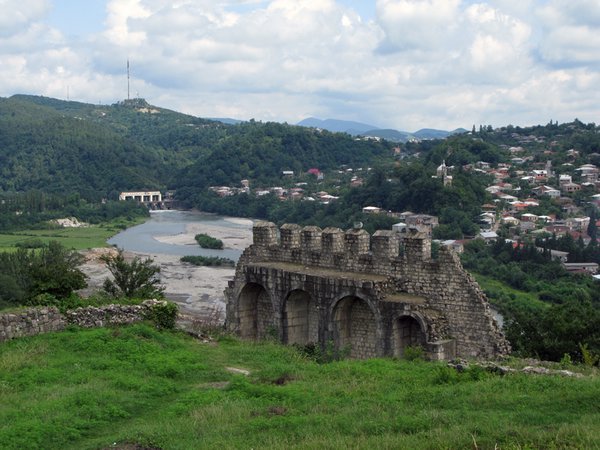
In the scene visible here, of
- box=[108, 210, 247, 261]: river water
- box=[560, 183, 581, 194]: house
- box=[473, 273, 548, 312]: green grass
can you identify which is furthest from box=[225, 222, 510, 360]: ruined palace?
box=[560, 183, 581, 194]: house

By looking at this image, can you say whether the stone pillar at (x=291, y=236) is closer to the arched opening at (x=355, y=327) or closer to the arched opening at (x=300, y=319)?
the arched opening at (x=300, y=319)

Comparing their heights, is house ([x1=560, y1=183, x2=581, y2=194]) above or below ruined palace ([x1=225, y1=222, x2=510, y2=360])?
above

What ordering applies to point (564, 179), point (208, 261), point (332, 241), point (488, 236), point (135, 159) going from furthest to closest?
point (135, 159) → point (564, 179) → point (208, 261) → point (488, 236) → point (332, 241)

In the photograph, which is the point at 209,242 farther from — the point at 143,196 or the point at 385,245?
the point at 385,245

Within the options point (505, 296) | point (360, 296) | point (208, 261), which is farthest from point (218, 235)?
point (360, 296)

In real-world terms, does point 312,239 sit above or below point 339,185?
above

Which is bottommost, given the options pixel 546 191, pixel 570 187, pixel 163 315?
pixel 163 315

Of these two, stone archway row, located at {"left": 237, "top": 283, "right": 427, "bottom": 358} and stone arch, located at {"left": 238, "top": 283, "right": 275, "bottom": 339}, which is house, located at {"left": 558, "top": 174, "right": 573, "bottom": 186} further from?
stone archway row, located at {"left": 237, "top": 283, "right": 427, "bottom": 358}
